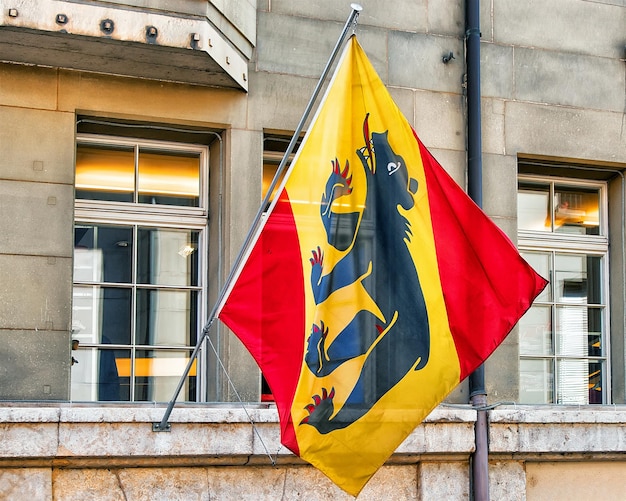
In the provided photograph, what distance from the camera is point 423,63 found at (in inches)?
399

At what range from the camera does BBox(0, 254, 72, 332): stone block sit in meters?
8.73

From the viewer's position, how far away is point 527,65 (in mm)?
10477

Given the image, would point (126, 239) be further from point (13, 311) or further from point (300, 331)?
point (300, 331)

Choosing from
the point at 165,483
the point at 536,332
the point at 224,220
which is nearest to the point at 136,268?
the point at 224,220

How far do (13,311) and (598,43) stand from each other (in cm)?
529

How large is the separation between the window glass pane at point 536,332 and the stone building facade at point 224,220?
0.7 inches

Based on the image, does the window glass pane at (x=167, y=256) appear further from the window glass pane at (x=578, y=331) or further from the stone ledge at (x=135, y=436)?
the window glass pane at (x=578, y=331)

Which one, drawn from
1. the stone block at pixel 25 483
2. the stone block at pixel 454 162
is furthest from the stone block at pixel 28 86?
the stone block at pixel 454 162

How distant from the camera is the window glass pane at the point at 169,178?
9.58m

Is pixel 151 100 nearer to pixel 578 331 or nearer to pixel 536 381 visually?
pixel 536 381

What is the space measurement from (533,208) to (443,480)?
261 centimetres

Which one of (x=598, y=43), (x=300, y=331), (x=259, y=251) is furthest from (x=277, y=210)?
(x=598, y=43)

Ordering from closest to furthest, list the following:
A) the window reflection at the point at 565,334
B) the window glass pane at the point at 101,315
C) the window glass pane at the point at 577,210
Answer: the window glass pane at the point at 101,315 < the window reflection at the point at 565,334 < the window glass pane at the point at 577,210

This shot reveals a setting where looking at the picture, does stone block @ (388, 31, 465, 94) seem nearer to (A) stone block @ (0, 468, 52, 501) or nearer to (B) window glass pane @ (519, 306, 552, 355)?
(B) window glass pane @ (519, 306, 552, 355)
